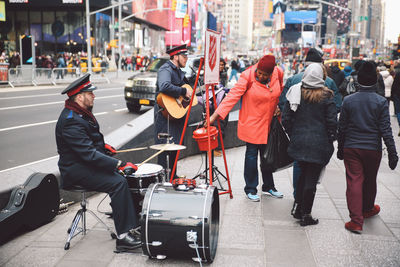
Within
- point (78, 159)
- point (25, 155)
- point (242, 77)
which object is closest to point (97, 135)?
point (78, 159)

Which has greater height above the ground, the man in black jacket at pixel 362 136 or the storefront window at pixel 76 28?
the storefront window at pixel 76 28

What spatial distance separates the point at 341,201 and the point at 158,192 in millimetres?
3365

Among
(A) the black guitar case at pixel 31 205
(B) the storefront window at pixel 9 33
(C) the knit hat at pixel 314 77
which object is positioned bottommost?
(A) the black guitar case at pixel 31 205

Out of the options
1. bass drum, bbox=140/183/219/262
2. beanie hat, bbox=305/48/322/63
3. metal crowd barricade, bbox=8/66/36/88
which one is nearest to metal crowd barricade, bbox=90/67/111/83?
metal crowd barricade, bbox=8/66/36/88

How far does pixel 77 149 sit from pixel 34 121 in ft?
32.8

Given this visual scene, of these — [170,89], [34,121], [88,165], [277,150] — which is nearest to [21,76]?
[34,121]

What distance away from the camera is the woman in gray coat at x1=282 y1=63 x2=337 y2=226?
512 cm

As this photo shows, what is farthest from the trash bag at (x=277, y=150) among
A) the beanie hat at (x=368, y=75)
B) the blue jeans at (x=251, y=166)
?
the beanie hat at (x=368, y=75)

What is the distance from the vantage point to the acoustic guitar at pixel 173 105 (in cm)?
604

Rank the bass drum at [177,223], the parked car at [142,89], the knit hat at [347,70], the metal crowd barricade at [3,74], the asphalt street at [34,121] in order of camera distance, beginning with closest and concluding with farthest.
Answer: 1. the bass drum at [177,223]
2. the asphalt street at [34,121]
3. the knit hat at [347,70]
4. the parked car at [142,89]
5. the metal crowd barricade at [3,74]

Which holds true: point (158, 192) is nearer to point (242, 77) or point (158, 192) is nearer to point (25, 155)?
point (242, 77)

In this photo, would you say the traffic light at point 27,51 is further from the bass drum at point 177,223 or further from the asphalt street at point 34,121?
the bass drum at point 177,223

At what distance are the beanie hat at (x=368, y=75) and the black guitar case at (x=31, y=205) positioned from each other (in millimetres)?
3751

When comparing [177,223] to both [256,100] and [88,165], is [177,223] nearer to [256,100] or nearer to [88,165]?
[88,165]
